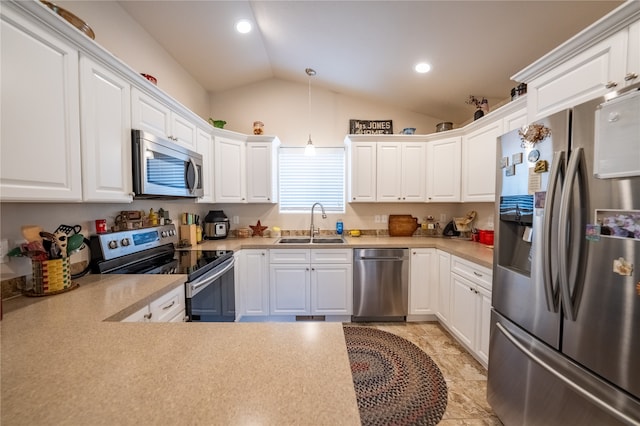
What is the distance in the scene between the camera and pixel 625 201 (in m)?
0.92

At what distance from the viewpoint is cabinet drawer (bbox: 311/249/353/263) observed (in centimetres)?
282

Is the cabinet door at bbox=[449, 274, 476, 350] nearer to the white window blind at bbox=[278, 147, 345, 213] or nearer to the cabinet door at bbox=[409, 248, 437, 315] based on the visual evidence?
the cabinet door at bbox=[409, 248, 437, 315]

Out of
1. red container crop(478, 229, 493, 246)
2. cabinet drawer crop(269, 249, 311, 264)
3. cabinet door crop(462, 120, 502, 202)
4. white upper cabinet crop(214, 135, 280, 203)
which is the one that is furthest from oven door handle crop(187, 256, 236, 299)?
red container crop(478, 229, 493, 246)

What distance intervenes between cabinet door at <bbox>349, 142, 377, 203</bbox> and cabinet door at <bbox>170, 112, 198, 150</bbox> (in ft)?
5.89

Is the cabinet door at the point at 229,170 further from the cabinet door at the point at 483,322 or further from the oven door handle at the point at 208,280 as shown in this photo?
the cabinet door at the point at 483,322

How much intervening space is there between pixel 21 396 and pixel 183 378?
1.13ft

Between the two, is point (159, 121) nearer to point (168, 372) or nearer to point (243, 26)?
point (243, 26)

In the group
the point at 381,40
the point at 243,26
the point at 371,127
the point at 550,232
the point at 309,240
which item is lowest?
the point at 309,240

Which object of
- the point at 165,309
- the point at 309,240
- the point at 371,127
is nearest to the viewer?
the point at 165,309

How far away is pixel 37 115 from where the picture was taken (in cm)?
107

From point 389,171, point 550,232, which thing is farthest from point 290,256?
point 550,232

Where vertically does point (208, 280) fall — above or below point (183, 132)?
below

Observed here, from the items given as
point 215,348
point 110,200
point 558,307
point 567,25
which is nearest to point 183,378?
point 215,348

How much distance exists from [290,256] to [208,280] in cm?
108
